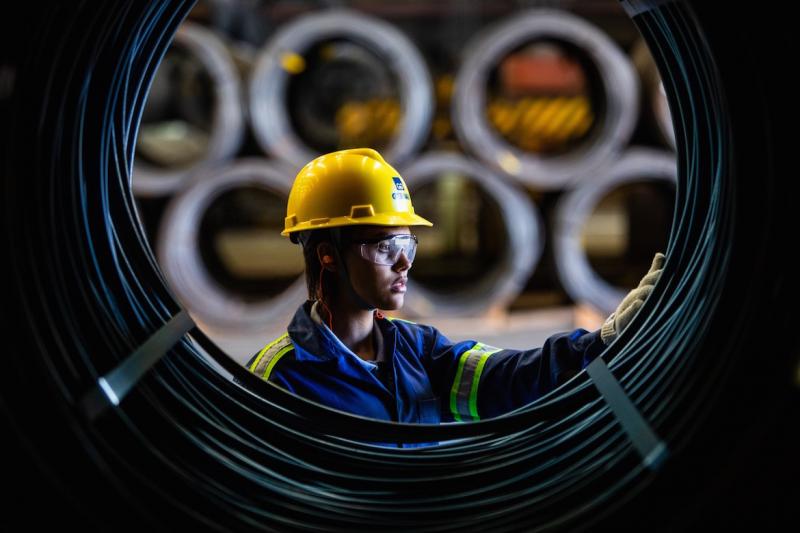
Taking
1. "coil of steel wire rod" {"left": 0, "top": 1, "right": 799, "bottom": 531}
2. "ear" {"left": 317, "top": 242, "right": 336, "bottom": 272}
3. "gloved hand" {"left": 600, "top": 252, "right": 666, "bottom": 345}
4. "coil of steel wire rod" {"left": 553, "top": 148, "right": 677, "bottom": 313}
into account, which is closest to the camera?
"coil of steel wire rod" {"left": 0, "top": 1, "right": 799, "bottom": 531}

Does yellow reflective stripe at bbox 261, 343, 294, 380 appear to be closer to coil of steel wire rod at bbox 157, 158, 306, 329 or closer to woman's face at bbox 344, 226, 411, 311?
woman's face at bbox 344, 226, 411, 311

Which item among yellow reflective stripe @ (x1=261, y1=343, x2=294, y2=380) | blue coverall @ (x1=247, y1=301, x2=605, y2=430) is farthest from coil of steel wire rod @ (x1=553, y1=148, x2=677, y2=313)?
yellow reflective stripe @ (x1=261, y1=343, x2=294, y2=380)

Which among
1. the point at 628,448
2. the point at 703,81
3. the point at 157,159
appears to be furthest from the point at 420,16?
the point at 628,448

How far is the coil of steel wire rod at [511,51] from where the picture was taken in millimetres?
3387

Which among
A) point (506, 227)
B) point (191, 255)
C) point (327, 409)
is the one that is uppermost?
point (506, 227)

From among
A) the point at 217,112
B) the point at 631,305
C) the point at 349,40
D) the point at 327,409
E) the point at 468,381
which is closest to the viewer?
the point at 327,409

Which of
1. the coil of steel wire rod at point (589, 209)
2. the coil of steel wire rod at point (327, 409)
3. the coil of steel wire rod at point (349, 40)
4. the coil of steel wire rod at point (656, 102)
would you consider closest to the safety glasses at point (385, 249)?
the coil of steel wire rod at point (327, 409)

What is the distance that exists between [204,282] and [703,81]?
2663mm

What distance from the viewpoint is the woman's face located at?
159cm

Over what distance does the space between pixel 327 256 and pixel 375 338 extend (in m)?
0.22

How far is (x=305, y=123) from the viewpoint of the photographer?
526 cm

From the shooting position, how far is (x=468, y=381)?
1.68 metres

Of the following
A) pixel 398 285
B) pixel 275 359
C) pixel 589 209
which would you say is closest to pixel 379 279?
pixel 398 285

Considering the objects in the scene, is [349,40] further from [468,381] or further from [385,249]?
[468,381]
